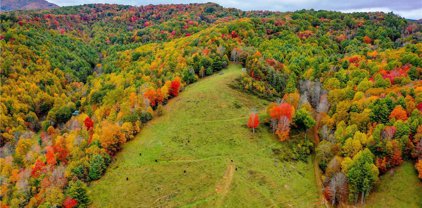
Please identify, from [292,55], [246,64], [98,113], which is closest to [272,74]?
[246,64]

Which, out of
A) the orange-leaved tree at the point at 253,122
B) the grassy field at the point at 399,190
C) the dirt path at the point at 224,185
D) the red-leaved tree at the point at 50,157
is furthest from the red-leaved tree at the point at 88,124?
the grassy field at the point at 399,190

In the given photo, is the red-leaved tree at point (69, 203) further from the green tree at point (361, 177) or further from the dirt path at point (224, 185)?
the green tree at point (361, 177)

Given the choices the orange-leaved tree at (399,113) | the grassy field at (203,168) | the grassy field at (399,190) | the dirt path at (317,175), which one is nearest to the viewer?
the grassy field at (399,190)

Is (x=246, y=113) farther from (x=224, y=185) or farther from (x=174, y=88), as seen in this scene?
(x=224, y=185)

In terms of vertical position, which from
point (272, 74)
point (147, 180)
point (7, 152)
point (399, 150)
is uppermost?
point (272, 74)

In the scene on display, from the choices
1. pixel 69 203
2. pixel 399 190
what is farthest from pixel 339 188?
pixel 69 203

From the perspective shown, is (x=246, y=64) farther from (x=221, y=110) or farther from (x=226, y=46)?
(x=221, y=110)

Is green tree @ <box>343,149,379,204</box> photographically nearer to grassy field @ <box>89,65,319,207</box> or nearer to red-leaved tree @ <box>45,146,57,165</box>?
grassy field @ <box>89,65,319,207</box>
